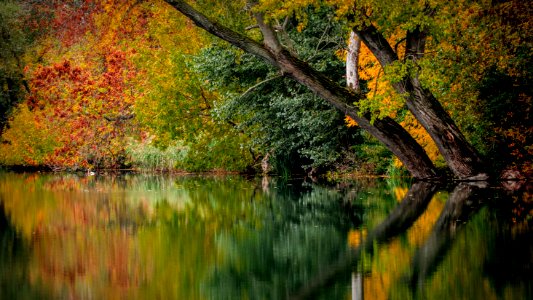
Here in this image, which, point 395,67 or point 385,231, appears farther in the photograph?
point 395,67

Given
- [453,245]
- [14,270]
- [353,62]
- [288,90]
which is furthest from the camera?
[288,90]

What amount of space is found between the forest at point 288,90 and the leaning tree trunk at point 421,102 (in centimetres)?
3

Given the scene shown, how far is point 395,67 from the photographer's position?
59.4 ft

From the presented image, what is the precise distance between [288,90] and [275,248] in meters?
16.9

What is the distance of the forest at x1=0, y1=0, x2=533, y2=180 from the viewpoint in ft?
60.7

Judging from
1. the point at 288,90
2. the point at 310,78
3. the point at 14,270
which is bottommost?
the point at 14,270

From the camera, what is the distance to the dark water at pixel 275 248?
6445mm

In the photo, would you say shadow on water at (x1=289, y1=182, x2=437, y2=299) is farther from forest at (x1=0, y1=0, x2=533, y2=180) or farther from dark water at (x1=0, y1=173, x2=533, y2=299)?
forest at (x1=0, y1=0, x2=533, y2=180)

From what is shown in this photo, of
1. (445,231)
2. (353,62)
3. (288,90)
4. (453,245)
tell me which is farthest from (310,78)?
(453,245)

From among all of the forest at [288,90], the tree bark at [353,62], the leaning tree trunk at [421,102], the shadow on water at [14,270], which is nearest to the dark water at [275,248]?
the shadow on water at [14,270]

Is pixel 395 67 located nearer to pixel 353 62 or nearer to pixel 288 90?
pixel 353 62

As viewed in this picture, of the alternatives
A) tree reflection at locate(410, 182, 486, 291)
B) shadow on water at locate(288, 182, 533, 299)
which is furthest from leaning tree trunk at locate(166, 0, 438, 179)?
shadow on water at locate(288, 182, 533, 299)

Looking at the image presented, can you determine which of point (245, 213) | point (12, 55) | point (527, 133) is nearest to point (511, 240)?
point (245, 213)

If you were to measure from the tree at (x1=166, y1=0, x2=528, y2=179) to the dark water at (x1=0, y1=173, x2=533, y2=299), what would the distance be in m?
2.84
